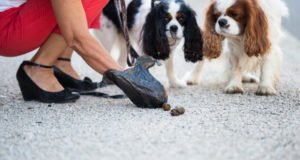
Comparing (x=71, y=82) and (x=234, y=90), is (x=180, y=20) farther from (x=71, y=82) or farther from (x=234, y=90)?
(x=71, y=82)

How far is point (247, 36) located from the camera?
2.91 m

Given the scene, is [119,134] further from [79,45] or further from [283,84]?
[283,84]

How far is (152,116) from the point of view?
230 centimetres

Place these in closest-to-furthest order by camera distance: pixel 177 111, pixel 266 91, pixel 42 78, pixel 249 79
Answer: pixel 177 111 → pixel 42 78 → pixel 266 91 → pixel 249 79

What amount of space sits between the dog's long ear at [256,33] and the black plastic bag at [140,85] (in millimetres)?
690

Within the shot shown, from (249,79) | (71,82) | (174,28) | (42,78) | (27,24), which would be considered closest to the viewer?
(27,24)

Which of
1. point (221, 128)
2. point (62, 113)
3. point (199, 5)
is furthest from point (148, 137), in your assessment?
point (199, 5)

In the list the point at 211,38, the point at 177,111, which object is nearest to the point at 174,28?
the point at 211,38

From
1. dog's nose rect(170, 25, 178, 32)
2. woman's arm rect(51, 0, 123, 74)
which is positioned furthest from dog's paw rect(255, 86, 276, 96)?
woman's arm rect(51, 0, 123, 74)

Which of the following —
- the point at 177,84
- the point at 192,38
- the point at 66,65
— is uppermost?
the point at 192,38

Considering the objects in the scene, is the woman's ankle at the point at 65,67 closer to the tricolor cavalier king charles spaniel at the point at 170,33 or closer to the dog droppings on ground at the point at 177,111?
the tricolor cavalier king charles spaniel at the point at 170,33

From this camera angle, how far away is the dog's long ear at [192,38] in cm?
317

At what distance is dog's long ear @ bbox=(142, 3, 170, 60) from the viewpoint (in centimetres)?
314

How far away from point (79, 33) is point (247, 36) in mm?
980
